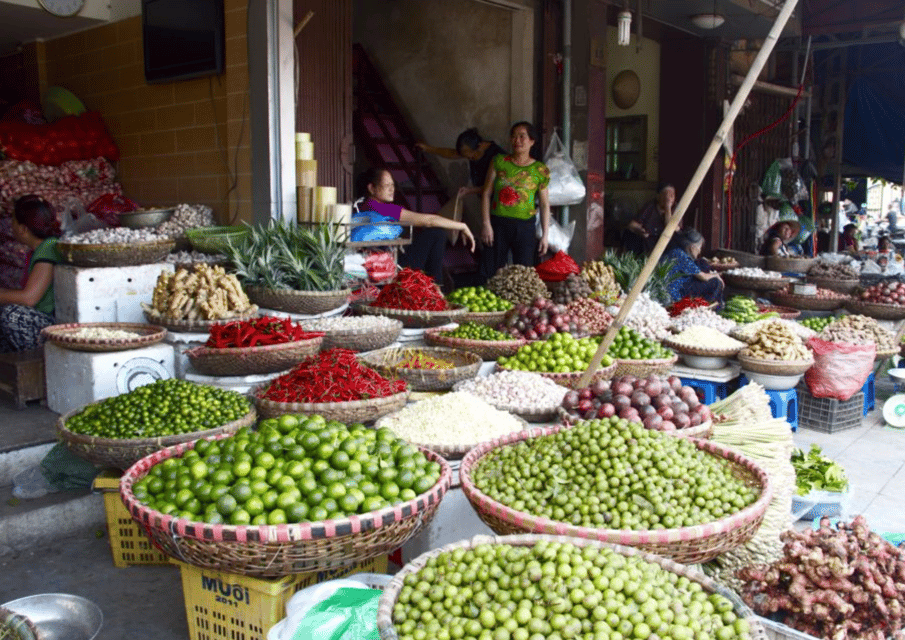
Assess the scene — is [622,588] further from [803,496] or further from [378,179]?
[378,179]

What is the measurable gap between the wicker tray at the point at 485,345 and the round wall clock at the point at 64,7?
13.2 ft

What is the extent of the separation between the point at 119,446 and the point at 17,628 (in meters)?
0.88

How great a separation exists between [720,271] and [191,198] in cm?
509

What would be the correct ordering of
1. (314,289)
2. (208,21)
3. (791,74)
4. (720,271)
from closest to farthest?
(314,289) → (208,21) → (720,271) → (791,74)

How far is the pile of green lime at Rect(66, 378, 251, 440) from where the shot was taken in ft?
9.46

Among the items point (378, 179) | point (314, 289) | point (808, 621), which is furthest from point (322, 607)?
point (378, 179)

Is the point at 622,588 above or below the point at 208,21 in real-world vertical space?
below

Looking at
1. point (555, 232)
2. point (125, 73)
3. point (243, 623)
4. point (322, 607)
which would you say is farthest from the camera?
point (555, 232)

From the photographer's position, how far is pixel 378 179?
219 inches

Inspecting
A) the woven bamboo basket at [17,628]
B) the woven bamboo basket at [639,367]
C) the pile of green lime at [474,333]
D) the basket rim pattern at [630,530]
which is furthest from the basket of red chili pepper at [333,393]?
the woven bamboo basket at [639,367]

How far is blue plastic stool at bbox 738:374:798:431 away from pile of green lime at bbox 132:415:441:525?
3.19 metres

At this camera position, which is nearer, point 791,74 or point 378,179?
point 378,179

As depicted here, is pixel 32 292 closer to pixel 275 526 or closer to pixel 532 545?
pixel 275 526

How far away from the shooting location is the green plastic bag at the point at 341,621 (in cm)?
190
